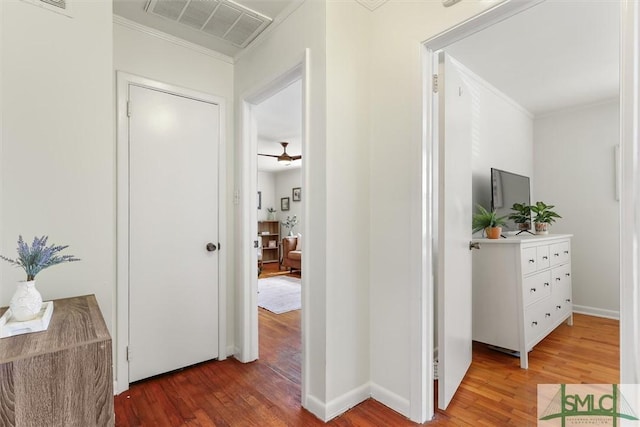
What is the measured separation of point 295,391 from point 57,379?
56.2 inches

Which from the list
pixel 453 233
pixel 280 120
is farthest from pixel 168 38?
pixel 453 233

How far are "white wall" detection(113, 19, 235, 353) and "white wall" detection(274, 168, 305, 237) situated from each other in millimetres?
5102

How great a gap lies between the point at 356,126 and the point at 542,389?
6.80 feet

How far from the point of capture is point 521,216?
3174 mm

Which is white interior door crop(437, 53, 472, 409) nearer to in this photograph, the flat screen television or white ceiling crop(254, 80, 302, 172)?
the flat screen television

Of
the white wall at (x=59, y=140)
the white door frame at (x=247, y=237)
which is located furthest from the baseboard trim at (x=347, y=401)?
the white wall at (x=59, y=140)

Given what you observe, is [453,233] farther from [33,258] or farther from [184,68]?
[184,68]

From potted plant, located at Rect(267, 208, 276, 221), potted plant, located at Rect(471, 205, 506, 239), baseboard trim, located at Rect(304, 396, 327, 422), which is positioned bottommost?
baseboard trim, located at Rect(304, 396, 327, 422)

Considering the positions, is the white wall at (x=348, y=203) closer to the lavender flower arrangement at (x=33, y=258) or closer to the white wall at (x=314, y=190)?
the white wall at (x=314, y=190)

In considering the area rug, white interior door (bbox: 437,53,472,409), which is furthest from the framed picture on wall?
white interior door (bbox: 437,53,472,409)

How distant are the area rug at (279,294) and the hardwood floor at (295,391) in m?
1.20

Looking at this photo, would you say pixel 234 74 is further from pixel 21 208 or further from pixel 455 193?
pixel 455 193

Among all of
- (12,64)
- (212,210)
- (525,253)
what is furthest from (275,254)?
(12,64)

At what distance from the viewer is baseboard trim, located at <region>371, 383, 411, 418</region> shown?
173cm
